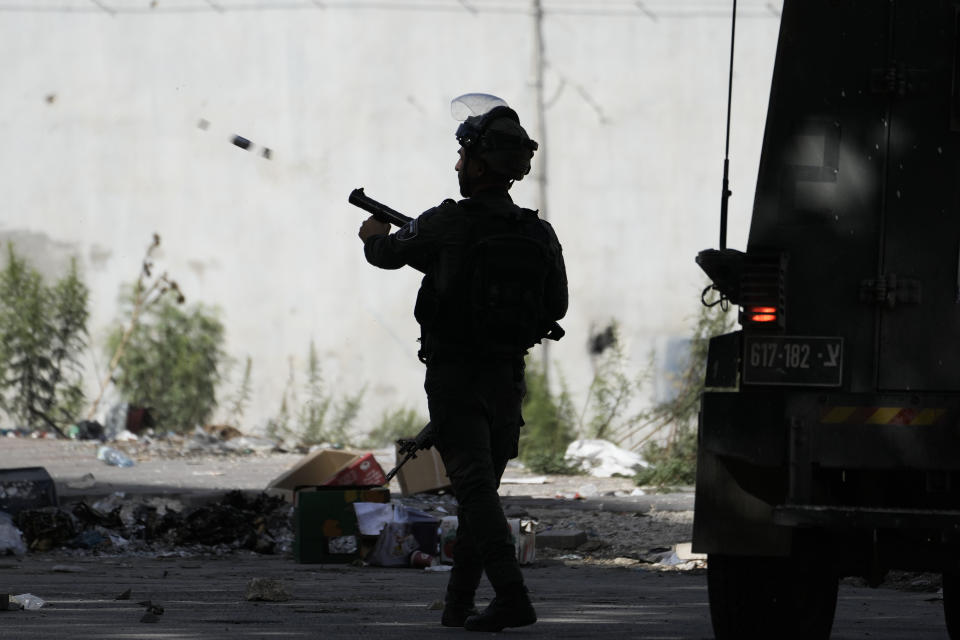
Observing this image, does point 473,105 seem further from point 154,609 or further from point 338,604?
point 154,609

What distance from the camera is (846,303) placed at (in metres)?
4.59

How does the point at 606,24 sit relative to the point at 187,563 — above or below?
above

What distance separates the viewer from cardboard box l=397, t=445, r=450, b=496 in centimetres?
1164

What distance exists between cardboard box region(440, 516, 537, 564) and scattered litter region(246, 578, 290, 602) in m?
1.77

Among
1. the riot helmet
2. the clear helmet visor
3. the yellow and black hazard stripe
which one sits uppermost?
the clear helmet visor

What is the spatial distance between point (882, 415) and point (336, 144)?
1587cm

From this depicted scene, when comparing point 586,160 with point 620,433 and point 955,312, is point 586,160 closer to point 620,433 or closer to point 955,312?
point 620,433

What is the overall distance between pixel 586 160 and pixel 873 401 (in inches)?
602

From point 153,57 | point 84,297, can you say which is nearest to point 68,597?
point 84,297

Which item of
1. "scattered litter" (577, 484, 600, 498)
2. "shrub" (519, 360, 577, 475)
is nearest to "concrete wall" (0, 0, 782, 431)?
"shrub" (519, 360, 577, 475)

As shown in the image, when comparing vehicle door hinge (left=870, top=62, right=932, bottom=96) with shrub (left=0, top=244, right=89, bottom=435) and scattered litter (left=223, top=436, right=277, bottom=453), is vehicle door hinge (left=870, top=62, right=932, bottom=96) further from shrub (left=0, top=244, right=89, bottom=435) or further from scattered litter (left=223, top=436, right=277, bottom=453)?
shrub (left=0, top=244, right=89, bottom=435)

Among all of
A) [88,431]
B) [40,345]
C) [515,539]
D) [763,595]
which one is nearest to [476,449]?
[763,595]

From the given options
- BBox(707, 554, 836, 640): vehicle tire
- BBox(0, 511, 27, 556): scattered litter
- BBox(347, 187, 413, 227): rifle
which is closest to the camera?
BBox(707, 554, 836, 640): vehicle tire

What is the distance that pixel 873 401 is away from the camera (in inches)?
178
